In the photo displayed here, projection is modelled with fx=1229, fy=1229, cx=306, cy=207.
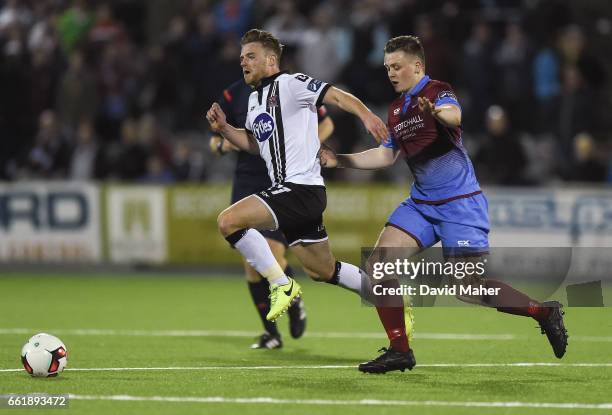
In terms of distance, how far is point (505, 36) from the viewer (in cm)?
2034

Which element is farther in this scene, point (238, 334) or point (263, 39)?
point (238, 334)

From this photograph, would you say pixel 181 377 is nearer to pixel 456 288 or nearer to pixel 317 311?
pixel 456 288

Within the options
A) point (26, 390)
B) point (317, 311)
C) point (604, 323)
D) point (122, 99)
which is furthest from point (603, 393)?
point (122, 99)

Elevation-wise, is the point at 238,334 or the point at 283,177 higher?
the point at 283,177

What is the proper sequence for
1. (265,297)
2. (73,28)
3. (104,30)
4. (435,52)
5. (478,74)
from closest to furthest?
1. (265,297)
2. (435,52)
3. (478,74)
4. (104,30)
5. (73,28)

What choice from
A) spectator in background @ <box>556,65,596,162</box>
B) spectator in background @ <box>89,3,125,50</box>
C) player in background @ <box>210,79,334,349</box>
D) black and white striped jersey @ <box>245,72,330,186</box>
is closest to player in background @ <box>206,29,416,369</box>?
black and white striped jersey @ <box>245,72,330,186</box>

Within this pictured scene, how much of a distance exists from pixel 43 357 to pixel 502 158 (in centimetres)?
1045

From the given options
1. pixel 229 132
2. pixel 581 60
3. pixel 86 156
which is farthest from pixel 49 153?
pixel 229 132

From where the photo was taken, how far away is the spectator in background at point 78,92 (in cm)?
2141

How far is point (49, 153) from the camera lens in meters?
20.9

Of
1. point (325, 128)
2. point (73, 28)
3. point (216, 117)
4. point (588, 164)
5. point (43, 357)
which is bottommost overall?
point (43, 357)

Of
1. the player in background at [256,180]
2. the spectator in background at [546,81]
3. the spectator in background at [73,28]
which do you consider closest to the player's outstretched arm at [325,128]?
the player in background at [256,180]

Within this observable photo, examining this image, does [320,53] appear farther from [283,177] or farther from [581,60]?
[283,177]

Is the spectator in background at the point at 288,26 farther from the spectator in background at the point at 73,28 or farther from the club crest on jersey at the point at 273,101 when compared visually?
the club crest on jersey at the point at 273,101
